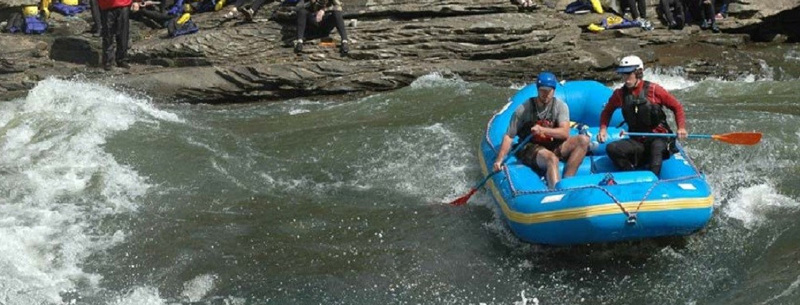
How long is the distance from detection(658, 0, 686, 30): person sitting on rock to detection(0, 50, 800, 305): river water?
270cm

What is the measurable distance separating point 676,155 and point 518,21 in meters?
6.16

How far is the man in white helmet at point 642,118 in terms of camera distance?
27.1 ft

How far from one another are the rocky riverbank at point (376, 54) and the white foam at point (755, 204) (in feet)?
16.8

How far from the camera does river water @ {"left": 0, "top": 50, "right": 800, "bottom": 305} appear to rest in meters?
7.44

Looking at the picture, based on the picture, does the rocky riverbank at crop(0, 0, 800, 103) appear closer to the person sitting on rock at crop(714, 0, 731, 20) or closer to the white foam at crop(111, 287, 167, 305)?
the person sitting on rock at crop(714, 0, 731, 20)

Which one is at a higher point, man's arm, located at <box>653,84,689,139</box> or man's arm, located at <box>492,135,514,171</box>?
man's arm, located at <box>653,84,689,139</box>

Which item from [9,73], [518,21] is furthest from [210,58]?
[518,21]

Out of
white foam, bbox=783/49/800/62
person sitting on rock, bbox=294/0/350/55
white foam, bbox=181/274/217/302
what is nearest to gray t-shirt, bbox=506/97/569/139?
white foam, bbox=181/274/217/302

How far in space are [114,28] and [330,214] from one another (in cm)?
632

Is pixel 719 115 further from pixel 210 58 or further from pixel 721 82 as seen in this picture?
pixel 210 58

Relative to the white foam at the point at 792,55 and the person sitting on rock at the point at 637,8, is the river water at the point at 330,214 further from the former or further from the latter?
the person sitting on rock at the point at 637,8

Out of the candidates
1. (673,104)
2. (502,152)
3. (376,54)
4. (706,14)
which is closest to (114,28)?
(376,54)

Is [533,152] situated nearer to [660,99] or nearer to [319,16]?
[660,99]

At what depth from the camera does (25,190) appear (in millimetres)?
9633
